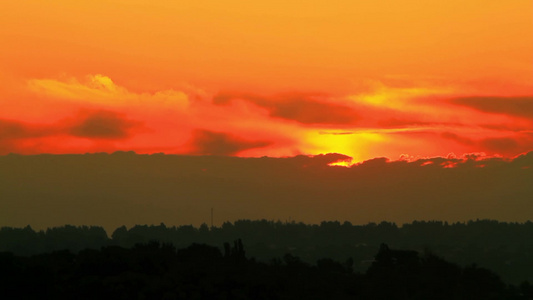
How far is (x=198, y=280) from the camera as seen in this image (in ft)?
371

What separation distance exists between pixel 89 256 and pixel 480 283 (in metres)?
58.6

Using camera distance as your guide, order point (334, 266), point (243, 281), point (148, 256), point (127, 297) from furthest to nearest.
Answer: point (334, 266) < point (148, 256) < point (243, 281) < point (127, 297)

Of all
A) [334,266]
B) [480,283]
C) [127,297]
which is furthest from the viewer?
[334,266]

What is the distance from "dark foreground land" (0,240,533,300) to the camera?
107 m

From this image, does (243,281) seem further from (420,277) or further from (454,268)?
(454,268)

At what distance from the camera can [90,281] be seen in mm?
110375

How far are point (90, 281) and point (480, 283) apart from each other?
63.8 m

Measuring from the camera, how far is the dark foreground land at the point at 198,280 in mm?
106688

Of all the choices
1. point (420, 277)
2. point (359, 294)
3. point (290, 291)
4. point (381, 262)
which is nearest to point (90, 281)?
point (290, 291)

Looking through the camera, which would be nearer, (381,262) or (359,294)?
Result: (359,294)

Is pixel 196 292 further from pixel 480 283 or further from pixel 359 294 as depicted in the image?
pixel 480 283

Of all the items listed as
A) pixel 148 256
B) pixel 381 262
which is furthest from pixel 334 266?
pixel 148 256

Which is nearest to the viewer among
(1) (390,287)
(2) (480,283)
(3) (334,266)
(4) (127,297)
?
(4) (127,297)

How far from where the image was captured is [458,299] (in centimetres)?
13875
